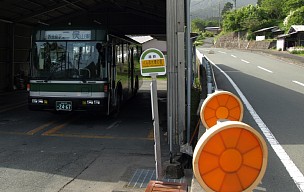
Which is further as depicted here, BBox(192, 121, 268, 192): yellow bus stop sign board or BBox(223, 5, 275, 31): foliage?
BBox(223, 5, 275, 31): foliage

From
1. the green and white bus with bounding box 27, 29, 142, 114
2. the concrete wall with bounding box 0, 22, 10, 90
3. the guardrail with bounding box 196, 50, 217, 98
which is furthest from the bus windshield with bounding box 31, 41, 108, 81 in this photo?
the concrete wall with bounding box 0, 22, 10, 90

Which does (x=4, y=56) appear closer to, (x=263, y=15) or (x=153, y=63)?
(x=153, y=63)

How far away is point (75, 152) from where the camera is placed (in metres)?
8.09

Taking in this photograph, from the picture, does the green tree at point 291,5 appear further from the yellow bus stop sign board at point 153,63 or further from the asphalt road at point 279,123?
the yellow bus stop sign board at point 153,63

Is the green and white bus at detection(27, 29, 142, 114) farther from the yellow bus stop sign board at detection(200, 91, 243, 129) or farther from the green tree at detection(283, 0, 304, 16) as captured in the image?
the green tree at detection(283, 0, 304, 16)

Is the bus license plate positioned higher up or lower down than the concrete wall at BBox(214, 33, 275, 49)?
lower down

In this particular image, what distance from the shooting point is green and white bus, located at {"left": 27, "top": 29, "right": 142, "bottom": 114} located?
10.8 meters

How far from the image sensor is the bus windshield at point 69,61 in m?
10.8

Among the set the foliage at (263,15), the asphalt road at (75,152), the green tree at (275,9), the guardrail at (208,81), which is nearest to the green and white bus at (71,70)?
the asphalt road at (75,152)

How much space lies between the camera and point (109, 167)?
7.06m

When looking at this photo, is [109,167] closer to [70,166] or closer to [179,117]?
[70,166]

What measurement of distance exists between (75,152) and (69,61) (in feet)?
12.2

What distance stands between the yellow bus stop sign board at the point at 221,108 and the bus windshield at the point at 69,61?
5.41 meters

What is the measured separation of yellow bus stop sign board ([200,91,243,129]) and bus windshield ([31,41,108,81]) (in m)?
5.41
